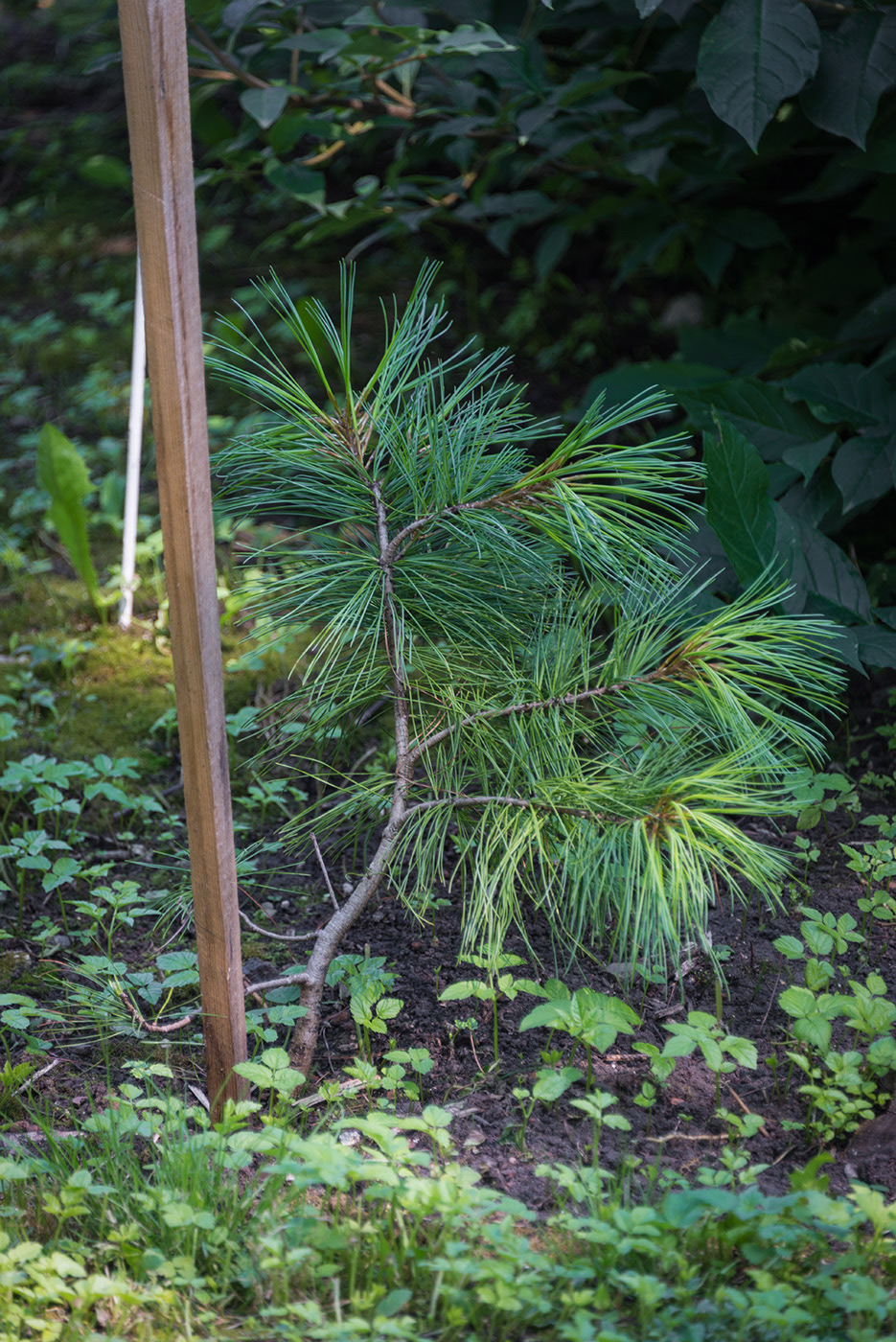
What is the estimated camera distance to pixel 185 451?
118 centimetres

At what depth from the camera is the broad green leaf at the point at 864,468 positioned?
216cm

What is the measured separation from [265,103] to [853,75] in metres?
1.20

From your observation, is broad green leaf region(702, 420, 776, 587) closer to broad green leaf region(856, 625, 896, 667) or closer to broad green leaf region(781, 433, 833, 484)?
broad green leaf region(856, 625, 896, 667)

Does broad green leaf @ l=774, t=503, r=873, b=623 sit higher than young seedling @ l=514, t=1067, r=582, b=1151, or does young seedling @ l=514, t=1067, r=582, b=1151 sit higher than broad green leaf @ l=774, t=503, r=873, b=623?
broad green leaf @ l=774, t=503, r=873, b=623

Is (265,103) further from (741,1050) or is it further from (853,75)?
(741,1050)

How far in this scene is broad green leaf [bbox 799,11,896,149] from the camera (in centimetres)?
211

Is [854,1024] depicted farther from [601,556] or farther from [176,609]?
[176,609]

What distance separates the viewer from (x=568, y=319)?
4016mm

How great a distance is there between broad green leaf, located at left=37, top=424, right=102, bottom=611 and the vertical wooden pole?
1.58 meters

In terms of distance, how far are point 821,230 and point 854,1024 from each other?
109 inches

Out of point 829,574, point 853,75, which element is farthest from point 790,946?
point 853,75

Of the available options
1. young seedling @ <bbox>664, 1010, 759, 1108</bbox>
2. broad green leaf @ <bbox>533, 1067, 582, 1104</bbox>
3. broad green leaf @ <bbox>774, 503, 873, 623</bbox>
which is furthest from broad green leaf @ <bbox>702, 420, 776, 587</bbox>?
broad green leaf @ <bbox>533, 1067, 582, 1104</bbox>

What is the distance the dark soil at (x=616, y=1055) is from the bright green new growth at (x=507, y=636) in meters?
0.18

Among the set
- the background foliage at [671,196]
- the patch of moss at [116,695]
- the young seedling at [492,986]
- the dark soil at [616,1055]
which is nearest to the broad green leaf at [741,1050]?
the dark soil at [616,1055]
